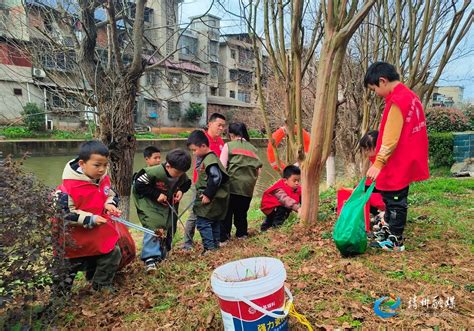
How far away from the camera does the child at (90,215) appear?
10.1 ft

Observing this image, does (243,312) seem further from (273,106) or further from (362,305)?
(273,106)

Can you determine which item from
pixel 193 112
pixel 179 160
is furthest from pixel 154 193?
pixel 193 112

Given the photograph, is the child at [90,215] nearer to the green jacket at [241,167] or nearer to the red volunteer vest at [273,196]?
the green jacket at [241,167]

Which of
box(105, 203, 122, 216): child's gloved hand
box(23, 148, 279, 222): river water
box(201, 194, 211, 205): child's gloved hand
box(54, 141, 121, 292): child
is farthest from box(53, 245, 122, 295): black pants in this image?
box(23, 148, 279, 222): river water

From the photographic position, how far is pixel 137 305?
9.53 ft

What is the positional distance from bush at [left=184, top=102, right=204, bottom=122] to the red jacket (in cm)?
3362

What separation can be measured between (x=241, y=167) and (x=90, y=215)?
2324 mm

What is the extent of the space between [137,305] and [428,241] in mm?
2885

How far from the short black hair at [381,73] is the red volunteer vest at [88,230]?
265 centimetres

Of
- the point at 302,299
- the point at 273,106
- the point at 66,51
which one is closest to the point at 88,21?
the point at 66,51

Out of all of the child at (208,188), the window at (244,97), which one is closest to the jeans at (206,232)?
the child at (208,188)

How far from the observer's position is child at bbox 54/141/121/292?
3.07 metres

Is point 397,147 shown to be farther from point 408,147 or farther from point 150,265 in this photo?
point 150,265

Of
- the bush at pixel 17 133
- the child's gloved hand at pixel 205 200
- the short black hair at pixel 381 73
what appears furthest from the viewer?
the bush at pixel 17 133
